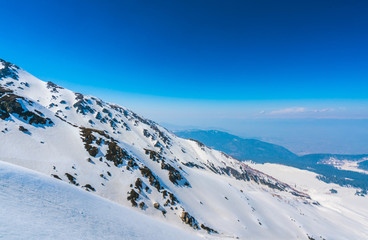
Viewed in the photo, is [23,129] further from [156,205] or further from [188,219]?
[188,219]

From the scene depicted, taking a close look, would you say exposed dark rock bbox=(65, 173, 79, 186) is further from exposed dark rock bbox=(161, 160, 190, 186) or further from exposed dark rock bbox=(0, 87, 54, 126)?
exposed dark rock bbox=(161, 160, 190, 186)

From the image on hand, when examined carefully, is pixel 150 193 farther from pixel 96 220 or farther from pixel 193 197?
pixel 96 220

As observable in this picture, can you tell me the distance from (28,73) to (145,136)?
155 metres

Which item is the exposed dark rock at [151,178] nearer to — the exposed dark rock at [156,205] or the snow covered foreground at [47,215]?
the exposed dark rock at [156,205]

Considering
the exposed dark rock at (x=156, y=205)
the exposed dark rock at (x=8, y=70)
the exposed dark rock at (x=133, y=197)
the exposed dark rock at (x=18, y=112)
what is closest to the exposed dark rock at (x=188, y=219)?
the exposed dark rock at (x=156, y=205)

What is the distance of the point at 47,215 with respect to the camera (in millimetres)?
11695

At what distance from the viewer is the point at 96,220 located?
14.7 metres

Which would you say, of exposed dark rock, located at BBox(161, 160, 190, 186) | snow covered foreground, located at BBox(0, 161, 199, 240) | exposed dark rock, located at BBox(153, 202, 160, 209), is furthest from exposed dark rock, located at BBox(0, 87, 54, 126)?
exposed dark rock, located at BBox(153, 202, 160, 209)

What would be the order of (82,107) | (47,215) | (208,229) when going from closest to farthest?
(47,215) < (208,229) < (82,107)

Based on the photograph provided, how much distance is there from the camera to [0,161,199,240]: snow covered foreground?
899cm

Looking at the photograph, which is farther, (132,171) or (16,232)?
(132,171)

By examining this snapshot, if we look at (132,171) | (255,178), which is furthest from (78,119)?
(255,178)

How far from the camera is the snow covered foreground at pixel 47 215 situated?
8.99 meters

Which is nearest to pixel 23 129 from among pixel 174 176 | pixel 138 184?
pixel 138 184
